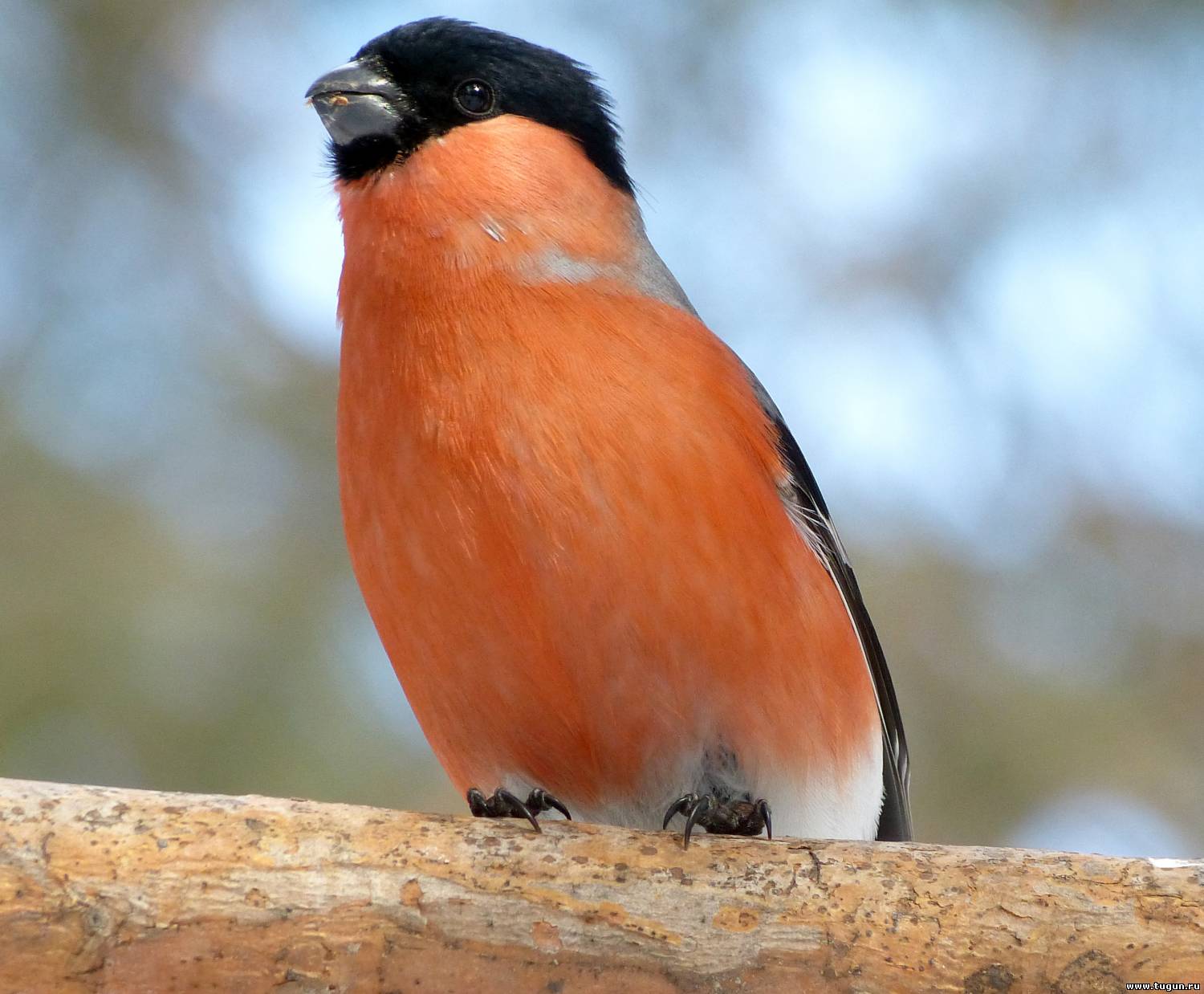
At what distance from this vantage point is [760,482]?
3.67 meters

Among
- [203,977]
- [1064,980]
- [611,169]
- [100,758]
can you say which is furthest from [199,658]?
[1064,980]

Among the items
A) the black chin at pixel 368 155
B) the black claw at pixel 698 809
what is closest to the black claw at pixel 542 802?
the black claw at pixel 698 809

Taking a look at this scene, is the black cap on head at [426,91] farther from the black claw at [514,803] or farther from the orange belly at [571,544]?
the black claw at [514,803]

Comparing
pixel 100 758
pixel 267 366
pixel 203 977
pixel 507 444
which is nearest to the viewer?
pixel 203 977

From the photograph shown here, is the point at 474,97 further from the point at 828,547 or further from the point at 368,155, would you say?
the point at 828,547

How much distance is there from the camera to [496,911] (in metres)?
2.86

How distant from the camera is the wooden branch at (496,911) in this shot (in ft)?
8.93

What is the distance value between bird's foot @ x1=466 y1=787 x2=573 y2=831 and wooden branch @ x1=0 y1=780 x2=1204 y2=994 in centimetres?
46

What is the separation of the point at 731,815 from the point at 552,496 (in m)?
0.95

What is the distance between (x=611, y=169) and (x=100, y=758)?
11.1 feet

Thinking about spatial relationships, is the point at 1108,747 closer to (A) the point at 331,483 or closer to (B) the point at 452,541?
(A) the point at 331,483

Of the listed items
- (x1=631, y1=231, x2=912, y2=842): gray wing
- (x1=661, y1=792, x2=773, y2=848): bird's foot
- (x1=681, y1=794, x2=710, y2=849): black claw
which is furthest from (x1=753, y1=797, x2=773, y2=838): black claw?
(x1=631, y1=231, x2=912, y2=842): gray wing

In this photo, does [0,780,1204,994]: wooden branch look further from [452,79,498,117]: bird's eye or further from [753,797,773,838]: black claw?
[452,79,498,117]: bird's eye

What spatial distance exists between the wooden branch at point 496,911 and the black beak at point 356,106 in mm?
1846
